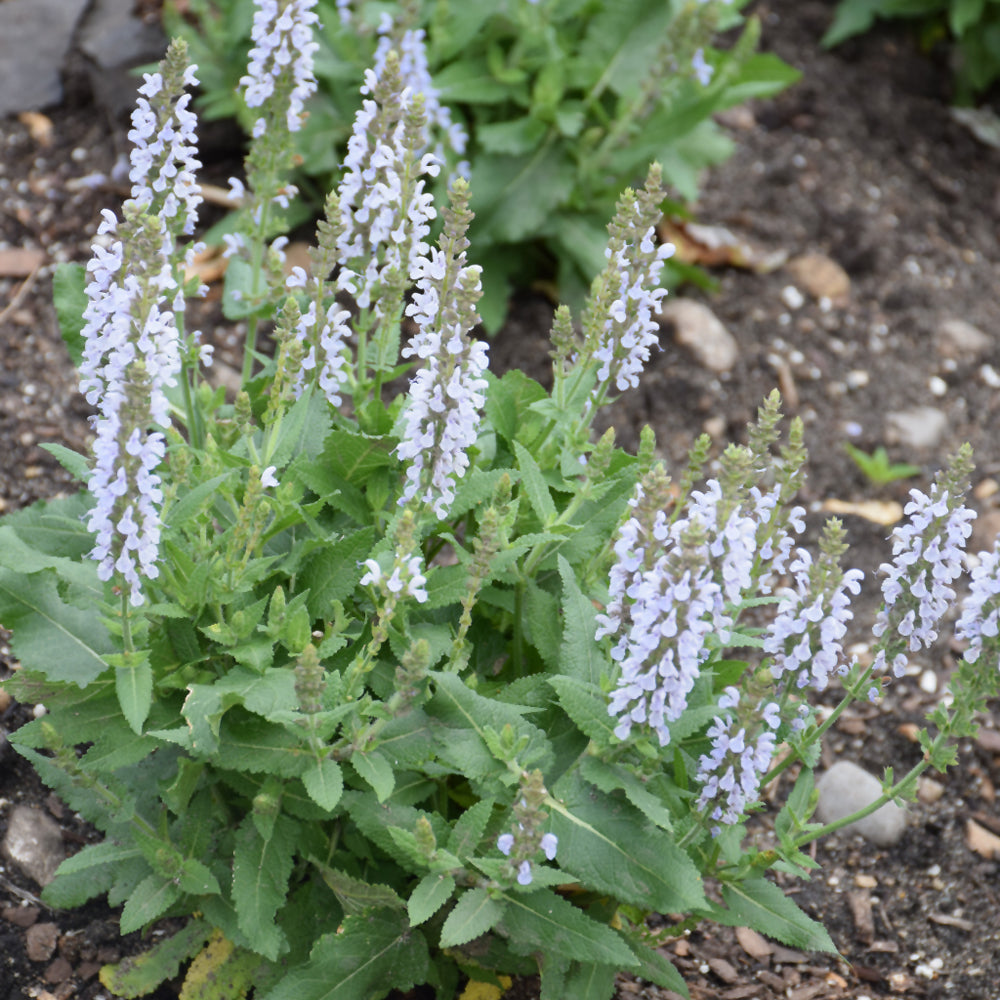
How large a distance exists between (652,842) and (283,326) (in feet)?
5.45

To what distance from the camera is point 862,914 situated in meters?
4.50

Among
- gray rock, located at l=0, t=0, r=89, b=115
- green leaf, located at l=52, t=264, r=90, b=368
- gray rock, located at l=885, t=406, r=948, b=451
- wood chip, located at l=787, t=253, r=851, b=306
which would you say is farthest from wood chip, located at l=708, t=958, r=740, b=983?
gray rock, located at l=0, t=0, r=89, b=115

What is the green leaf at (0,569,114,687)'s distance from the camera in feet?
11.4

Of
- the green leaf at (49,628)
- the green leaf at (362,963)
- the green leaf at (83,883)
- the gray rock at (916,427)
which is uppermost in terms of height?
the green leaf at (49,628)

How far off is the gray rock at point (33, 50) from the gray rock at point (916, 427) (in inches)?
200

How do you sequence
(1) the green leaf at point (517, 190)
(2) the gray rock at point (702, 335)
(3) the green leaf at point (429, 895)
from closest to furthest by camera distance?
(3) the green leaf at point (429, 895) < (1) the green leaf at point (517, 190) < (2) the gray rock at point (702, 335)

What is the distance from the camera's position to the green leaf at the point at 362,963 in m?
3.46

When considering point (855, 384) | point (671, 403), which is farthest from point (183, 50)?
point (855, 384)

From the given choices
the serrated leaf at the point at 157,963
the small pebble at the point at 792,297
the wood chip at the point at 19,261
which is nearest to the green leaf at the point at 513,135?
the small pebble at the point at 792,297

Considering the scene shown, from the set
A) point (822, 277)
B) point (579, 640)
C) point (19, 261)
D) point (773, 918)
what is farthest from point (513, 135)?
point (773, 918)

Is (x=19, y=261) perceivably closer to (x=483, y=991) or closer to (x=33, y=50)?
(x=33, y=50)

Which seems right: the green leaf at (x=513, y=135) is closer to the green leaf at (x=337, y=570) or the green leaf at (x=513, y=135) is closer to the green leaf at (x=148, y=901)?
the green leaf at (x=337, y=570)

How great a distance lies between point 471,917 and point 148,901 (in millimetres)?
957

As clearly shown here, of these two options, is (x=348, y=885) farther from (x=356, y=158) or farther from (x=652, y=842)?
(x=356, y=158)
